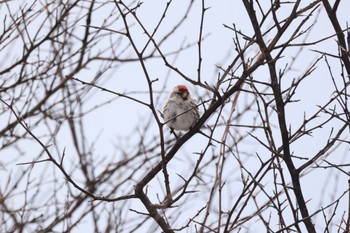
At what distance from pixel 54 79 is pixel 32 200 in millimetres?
1200

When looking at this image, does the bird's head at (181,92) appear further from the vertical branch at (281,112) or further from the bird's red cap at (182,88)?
the vertical branch at (281,112)

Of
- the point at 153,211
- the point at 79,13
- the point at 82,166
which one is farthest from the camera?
the point at 82,166

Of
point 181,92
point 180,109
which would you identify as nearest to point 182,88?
point 181,92

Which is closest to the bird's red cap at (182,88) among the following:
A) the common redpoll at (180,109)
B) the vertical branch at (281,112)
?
the common redpoll at (180,109)

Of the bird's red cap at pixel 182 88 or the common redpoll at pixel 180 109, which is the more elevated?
the bird's red cap at pixel 182 88

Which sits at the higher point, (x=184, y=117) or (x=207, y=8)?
(x=184, y=117)

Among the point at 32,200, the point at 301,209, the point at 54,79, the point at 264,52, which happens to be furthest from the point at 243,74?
the point at 54,79

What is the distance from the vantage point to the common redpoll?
5184 mm

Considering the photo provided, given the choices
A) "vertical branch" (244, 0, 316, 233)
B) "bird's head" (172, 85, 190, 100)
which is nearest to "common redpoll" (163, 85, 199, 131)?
"bird's head" (172, 85, 190, 100)

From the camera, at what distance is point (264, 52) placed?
285 centimetres

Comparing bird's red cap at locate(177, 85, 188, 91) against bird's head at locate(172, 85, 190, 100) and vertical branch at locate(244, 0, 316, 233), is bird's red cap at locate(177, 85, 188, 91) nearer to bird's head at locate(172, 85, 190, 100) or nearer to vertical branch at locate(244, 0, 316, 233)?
bird's head at locate(172, 85, 190, 100)

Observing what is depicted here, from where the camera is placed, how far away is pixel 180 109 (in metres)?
5.27

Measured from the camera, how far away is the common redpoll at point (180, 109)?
5.18 metres

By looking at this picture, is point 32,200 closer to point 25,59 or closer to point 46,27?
point 25,59
